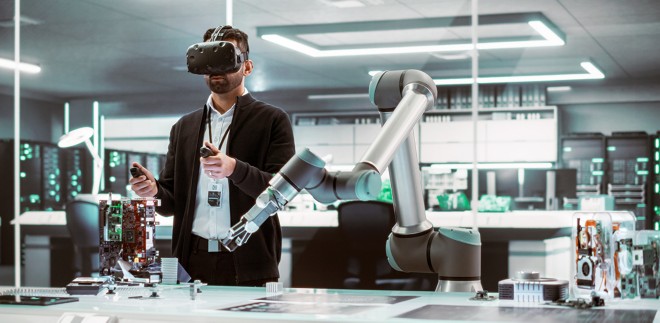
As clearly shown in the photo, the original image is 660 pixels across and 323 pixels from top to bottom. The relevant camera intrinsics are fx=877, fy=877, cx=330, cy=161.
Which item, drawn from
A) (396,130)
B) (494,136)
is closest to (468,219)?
(494,136)

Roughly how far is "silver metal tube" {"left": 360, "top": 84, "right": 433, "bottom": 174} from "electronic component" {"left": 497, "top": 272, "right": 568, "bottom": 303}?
402 millimetres

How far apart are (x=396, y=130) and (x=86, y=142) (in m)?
5.20

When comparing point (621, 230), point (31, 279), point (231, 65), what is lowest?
point (31, 279)

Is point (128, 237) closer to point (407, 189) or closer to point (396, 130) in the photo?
point (407, 189)

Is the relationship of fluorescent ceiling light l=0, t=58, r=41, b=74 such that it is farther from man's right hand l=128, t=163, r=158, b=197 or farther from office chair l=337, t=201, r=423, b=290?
man's right hand l=128, t=163, r=158, b=197

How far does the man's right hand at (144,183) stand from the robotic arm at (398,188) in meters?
0.65

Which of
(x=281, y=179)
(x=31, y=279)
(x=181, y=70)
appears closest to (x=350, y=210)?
(x=181, y=70)

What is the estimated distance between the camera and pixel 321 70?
6.55 m

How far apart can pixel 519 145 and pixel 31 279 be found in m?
4.84

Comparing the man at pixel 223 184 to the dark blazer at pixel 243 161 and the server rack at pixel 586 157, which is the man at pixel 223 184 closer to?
the dark blazer at pixel 243 161

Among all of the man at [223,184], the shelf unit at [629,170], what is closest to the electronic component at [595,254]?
the man at [223,184]

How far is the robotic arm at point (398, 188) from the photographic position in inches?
42.1

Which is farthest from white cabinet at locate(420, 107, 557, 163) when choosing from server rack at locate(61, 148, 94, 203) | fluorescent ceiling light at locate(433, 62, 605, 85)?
server rack at locate(61, 148, 94, 203)

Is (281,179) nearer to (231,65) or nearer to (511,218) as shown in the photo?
(231,65)
